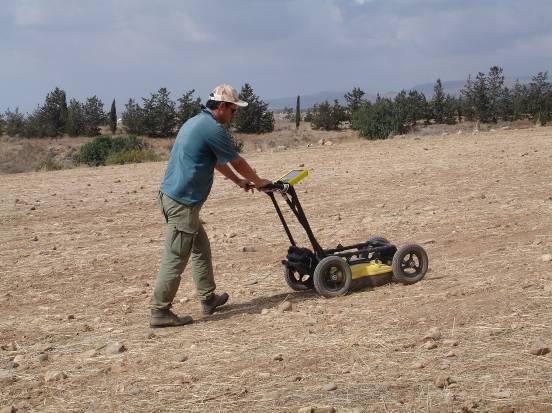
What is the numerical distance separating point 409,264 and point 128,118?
41.7 m

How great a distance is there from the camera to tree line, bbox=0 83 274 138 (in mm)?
45750

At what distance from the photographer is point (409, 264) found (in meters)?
6.89

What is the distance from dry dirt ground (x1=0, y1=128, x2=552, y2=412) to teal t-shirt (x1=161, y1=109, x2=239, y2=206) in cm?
110

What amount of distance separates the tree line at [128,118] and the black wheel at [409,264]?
38.8m

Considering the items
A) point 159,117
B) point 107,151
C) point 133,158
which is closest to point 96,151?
point 107,151

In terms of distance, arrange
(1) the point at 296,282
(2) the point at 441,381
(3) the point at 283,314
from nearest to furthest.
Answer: (2) the point at 441,381, (3) the point at 283,314, (1) the point at 296,282

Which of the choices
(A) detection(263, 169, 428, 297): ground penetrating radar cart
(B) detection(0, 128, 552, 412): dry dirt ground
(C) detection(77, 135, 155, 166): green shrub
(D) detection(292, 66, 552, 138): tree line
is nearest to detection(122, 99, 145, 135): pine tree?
(D) detection(292, 66, 552, 138): tree line

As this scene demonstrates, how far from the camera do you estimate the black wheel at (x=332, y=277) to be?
6434 millimetres

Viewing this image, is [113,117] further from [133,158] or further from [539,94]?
[133,158]

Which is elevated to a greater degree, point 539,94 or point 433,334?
point 539,94

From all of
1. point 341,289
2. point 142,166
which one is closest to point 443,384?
point 341,289

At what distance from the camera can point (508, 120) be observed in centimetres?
4012

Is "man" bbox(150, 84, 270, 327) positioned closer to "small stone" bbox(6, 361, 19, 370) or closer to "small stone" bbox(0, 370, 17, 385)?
"small stone" bbox(6, 361, 19, 370)

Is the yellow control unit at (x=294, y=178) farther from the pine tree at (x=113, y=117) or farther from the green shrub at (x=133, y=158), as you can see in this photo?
the pine tree at (x=113, y=117)
